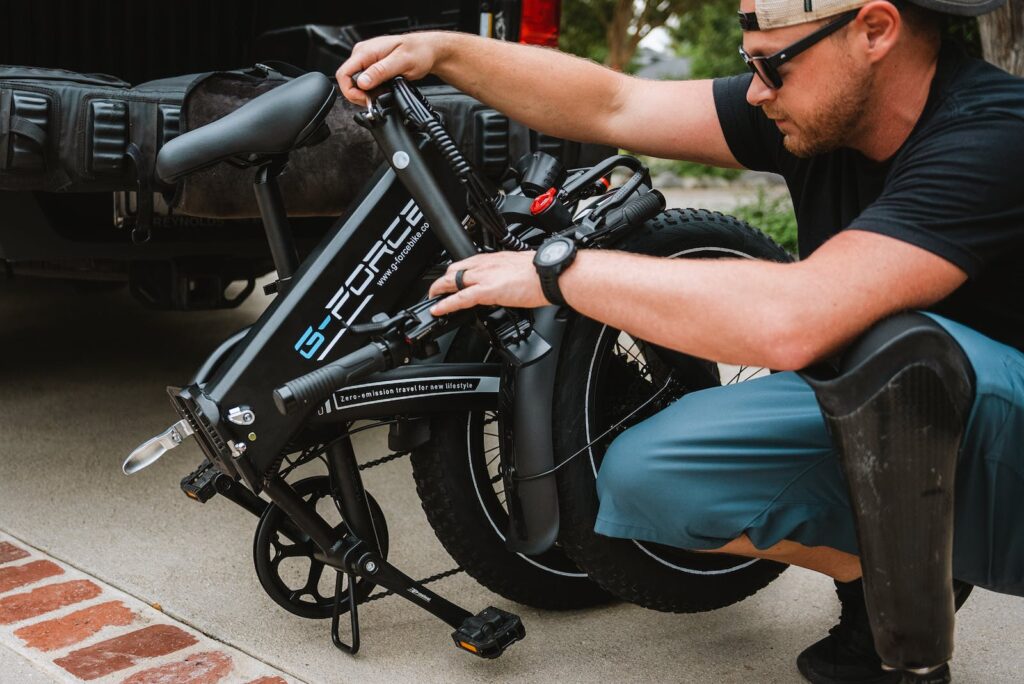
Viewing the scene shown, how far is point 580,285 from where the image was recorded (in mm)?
1991

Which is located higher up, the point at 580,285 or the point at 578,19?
the point at 580,285

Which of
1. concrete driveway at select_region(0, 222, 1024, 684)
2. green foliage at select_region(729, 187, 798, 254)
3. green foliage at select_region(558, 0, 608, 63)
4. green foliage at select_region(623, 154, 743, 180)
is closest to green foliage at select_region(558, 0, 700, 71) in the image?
green foliage at select_region(558, 0, 608, 63)

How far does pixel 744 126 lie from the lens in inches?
97.9

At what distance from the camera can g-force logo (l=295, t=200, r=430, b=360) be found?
90.6 inches

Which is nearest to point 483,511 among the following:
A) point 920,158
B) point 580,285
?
point 580,285

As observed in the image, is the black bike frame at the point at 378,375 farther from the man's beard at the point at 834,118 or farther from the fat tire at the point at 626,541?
the man's beard at the point at 834,118

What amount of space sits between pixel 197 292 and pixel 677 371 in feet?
5.73

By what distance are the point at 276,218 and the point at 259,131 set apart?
0.63 ft

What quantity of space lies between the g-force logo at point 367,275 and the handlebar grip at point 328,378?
0.86ft

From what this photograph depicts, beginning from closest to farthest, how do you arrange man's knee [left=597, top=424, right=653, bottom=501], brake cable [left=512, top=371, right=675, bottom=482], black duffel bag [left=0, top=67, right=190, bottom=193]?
1. man's knee [left=597, top=424, right=653, bottom=501]
2. brake cable [left=512, top=371, right=675, bottom=482]
3. black duffel bag [left=0, top=67, right=190, bottom=193]

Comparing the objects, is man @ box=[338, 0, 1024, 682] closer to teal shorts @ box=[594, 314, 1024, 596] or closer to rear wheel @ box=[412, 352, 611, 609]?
teal shorts @ box=[594, 314, 1024, 596]

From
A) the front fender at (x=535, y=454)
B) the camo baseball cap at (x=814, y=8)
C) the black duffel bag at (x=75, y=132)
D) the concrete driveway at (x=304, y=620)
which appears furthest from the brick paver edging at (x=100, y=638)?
the camo baseball cap at (x=814, y=8)

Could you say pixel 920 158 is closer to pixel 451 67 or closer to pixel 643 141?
pixel 643 141

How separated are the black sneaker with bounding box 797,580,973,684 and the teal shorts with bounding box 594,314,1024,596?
0.94 feet
